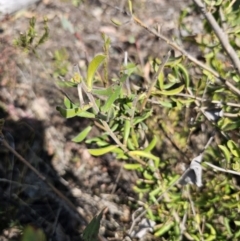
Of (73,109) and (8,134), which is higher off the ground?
(73,109)

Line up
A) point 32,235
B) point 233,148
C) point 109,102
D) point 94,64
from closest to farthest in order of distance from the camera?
point 32,235 < point 94,64 < point 109,102 < point 233,148

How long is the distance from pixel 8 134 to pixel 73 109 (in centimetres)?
117

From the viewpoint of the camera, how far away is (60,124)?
92.0 inches

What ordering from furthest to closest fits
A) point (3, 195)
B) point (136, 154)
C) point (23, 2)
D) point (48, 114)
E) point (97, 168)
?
point (23, 2) → point (48, 114) → point (97, 168) → point (3, 195) → point (136, 154)

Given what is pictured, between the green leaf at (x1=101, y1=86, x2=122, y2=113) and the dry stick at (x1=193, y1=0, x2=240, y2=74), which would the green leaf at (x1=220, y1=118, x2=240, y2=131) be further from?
the green leaf at (x1=101, y1=86, x2=122, y2=113)

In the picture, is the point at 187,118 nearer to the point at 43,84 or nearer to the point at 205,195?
the point at 205,195

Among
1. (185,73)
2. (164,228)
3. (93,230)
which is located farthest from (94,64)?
(164,228)

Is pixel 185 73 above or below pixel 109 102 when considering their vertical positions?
above

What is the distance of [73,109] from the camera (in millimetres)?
1119

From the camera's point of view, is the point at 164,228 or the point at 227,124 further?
the point at 164,228

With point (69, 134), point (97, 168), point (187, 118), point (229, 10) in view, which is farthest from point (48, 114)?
point (229, 10)

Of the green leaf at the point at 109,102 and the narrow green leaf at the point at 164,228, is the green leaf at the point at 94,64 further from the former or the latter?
the narrow green leaf at the point at 164,228

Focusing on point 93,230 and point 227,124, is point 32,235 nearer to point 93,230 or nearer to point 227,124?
point 93,230

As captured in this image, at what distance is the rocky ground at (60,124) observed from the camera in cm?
200
